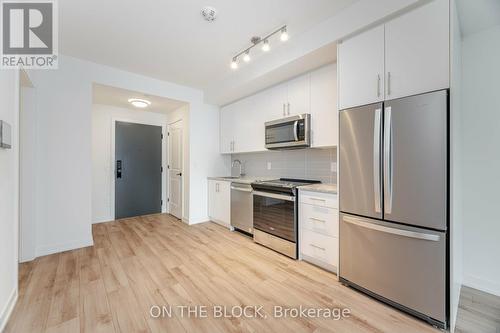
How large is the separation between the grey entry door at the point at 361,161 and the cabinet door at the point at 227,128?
2.46 m

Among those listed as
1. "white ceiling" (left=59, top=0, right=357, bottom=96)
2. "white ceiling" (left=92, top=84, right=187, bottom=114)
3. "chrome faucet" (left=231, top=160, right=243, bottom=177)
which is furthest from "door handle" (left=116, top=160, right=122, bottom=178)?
"chrome faucet" (left=231, top=160, right=243, bottom=177)

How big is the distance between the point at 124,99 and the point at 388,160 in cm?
422

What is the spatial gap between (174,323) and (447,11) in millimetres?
2970

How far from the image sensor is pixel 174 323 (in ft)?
5.22

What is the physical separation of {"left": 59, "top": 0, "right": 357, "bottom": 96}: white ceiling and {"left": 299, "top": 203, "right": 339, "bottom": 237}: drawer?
78.3 inches

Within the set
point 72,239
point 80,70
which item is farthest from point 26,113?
point 72,239

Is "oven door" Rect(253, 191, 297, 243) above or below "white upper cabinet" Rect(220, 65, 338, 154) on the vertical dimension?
below

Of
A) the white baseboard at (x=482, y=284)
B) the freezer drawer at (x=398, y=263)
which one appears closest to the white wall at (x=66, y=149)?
the freezer drawer at (x=398, y=263)

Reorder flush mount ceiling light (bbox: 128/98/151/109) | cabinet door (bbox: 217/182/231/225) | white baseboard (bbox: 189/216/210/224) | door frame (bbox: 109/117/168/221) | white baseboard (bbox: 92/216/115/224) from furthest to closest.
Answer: door frame (bbox: 109/117/168/221)
white baseboard (bbox: 92/216/115/224)
white baseboard (bbox: 189/216/210/224)
flush mount ceiling light (bbox: 128/98/151/109)
cabinet door (bbox: 217/182/231/225)

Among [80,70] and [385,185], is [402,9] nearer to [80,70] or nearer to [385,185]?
[385,185]

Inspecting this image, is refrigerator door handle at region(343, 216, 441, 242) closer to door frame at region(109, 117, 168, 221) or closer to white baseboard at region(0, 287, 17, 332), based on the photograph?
white baseboard at region(0, 287, 17, 332)

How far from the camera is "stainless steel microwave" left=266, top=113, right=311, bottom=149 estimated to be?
278 cm

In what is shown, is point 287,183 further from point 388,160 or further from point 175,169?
point 175,169

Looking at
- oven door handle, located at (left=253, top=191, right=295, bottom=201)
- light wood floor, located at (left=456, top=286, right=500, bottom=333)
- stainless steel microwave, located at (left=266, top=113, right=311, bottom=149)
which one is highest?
stainless steel microwave, located at (left=266, top=113, right=311, bottom=149)
